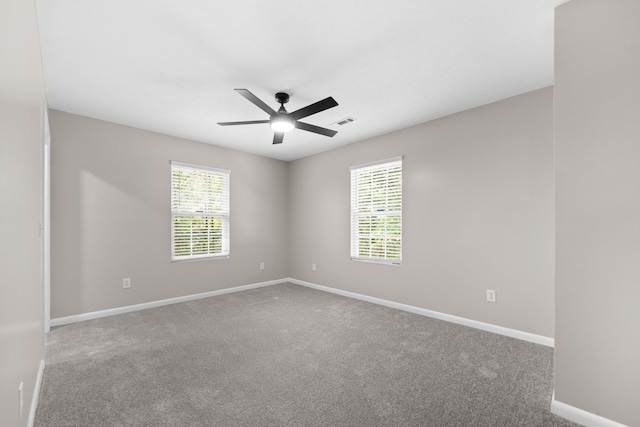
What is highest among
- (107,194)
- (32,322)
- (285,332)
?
(107,194)

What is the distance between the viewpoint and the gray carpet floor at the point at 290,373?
1.81 m

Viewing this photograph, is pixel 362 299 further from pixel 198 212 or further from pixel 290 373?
pixel 198 212

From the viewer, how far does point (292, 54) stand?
91.5 inches

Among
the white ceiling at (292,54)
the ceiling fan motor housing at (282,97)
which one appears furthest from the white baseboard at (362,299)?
the ceiling fan motor housing at (282,97)

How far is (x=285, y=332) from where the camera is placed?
3.17 meters

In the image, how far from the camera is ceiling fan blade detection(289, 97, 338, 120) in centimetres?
241

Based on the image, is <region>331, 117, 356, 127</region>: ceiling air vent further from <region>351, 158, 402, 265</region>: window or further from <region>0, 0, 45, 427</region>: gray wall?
<region>0, 0, 45, 427</region>: gray wall

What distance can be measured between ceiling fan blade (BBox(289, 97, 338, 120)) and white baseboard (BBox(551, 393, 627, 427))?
256 centimetres

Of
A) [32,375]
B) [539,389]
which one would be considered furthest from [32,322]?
[539,389]

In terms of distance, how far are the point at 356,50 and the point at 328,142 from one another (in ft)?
7.95

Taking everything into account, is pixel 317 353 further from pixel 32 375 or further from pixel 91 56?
pixel 91 56

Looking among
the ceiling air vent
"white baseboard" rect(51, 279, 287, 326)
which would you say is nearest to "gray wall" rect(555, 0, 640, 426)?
the ceiling air vent

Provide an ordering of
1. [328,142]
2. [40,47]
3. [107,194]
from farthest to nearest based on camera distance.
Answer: [328,142], [107,194], [40,47]

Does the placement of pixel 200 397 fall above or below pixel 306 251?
below
